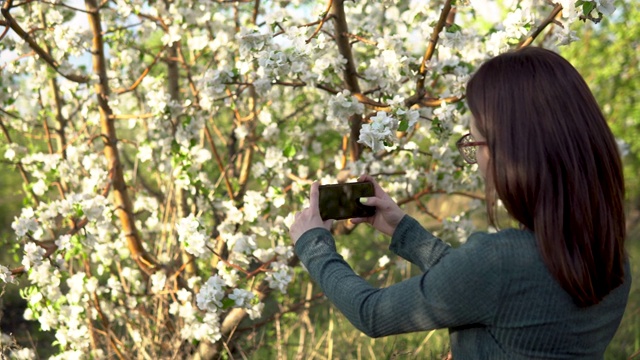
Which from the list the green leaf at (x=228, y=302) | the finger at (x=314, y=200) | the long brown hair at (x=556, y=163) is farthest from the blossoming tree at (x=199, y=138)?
the long brown hair at (x=556, y=163)

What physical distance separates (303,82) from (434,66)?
1.87 feet

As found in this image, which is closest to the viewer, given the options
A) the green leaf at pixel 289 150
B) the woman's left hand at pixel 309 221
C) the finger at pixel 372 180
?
the woman's left hand at pixel 309 221

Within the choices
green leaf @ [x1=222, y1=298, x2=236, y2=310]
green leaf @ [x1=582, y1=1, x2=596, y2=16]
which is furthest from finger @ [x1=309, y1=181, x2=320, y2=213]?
green leaf @ [x1=222, y1=298, x2=236, y2=310]

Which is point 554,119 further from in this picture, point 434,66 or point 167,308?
point 167,308

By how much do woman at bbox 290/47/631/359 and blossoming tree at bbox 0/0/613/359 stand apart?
0.88 m

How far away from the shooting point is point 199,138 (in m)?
4.04

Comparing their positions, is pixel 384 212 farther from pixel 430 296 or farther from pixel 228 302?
pixel 228 302

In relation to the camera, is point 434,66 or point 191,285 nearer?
point 434,66

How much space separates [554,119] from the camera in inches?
57.7

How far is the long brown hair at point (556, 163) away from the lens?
1.45 metres

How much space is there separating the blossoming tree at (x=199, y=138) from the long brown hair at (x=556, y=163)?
0.87 metres

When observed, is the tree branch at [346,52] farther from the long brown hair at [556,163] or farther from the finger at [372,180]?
the long brown hair at [556,163]

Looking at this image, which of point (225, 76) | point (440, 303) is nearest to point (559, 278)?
point (440, 303)

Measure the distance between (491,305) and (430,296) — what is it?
119mm
